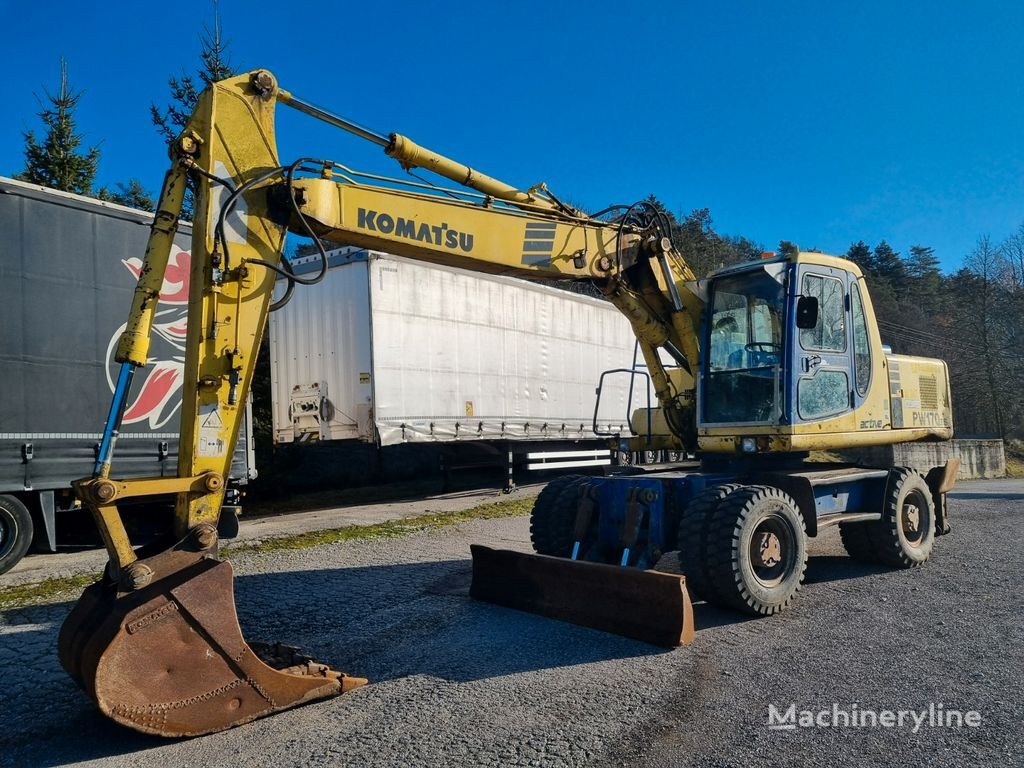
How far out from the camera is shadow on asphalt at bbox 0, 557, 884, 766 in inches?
154

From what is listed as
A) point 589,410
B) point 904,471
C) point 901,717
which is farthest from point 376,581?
point 589,410

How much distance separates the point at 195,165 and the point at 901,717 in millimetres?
5064

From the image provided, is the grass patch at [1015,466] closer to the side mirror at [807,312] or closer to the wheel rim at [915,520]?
the wheel rim at [915,520]

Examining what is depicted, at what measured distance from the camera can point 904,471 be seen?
768cm

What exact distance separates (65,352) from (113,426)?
587 cm

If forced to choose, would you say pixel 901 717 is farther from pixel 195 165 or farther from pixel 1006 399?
pixel 1006 399

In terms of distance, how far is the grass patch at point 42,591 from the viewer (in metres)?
6.81

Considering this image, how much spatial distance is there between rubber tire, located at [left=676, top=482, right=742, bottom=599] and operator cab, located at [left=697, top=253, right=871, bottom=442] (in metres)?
1.08

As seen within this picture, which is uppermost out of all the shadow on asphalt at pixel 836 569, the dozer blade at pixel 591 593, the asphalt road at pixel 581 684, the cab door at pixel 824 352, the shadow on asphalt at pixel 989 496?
the cab door at pixel 824 352

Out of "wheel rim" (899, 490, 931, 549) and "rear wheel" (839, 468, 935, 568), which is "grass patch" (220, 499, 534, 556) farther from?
"wheel rim" (899, 490, 931, 549)

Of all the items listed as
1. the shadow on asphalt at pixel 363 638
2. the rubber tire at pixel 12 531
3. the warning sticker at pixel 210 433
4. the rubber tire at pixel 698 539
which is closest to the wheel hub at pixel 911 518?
the shadow on asphalt at pixel 363 638

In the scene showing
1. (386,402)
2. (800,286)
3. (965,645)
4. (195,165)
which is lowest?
(965,645)

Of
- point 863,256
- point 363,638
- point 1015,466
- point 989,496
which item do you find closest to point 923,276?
point 863,256

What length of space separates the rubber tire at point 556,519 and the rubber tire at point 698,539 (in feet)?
4.38
